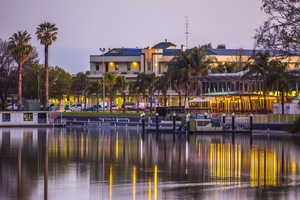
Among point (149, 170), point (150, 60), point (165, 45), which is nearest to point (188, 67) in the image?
point (150, 60)

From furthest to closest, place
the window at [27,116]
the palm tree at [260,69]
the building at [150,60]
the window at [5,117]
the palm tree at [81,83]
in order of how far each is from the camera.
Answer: the palm tree at [81,83] → the building at [150,60] → the window at [27,116] → the window at [5,117] → the palm tree at [260,69]

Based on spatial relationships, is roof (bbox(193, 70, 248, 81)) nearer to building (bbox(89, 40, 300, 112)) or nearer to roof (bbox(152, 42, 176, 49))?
building (bbox(89, 40, 300, 112))

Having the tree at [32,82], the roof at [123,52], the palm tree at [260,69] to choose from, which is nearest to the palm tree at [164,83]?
the tree at [32,82]

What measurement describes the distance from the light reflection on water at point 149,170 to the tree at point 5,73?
75.2m

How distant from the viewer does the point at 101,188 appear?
112ft

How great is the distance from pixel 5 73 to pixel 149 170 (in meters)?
101

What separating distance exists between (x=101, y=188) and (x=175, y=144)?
3165 centimetres

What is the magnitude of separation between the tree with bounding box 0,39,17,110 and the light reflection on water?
2962 inches

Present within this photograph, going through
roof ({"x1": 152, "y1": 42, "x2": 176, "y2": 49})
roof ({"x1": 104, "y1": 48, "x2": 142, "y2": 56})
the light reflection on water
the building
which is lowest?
the light reflection on water

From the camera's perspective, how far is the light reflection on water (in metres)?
32.9

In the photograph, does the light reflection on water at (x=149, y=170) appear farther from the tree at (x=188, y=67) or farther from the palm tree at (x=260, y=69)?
the tree at (x=188, y=67)

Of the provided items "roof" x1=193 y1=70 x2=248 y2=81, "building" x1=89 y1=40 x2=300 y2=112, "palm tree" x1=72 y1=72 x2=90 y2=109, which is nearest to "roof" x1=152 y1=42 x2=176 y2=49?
"building" x1=89 y1=40 x2=300 y2=112

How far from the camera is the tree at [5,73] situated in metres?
140

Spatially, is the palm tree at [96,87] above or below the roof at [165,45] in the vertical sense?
below
